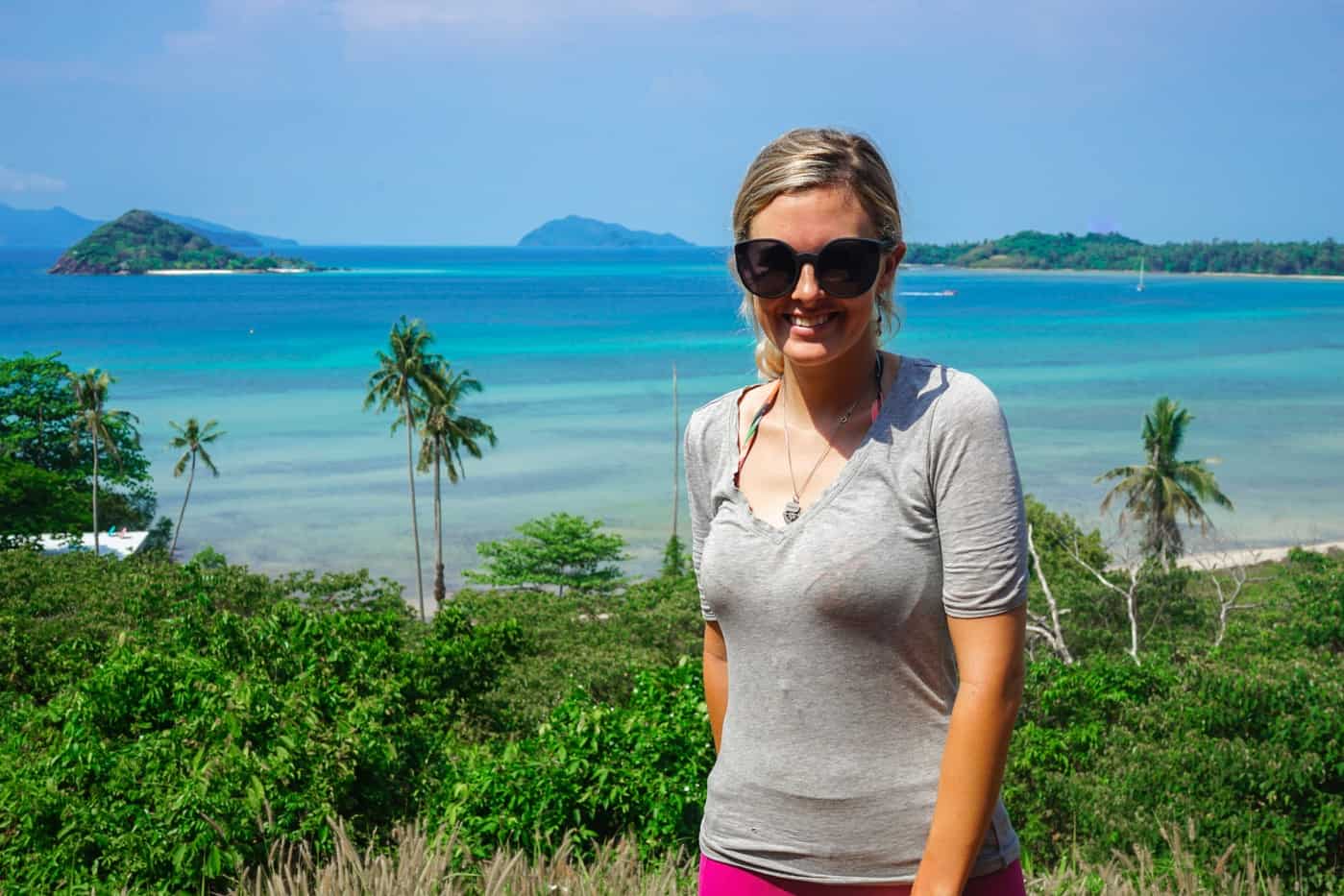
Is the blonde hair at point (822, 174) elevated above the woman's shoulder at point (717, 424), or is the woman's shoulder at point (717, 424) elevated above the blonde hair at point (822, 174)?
the blonde hair at point (822, 174)

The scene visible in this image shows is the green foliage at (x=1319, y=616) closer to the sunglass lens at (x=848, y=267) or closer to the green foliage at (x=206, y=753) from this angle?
the green foliage at (x=206, y=753)

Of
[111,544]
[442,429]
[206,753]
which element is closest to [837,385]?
[206,753]

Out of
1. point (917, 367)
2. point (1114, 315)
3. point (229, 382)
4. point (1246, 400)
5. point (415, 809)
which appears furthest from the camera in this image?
point (1114, 315)

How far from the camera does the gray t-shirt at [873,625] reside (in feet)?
5.35

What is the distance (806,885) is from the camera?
1754mm

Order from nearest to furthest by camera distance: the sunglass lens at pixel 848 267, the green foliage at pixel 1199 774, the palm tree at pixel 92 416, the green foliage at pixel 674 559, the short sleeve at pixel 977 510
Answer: the short sleeve at pixel 977 510
the sunglass lens at pixel 848 267
the green foliage at pixel 1199 774
the green foliage at pixel 674 559
the palm tree at pixel 92 416

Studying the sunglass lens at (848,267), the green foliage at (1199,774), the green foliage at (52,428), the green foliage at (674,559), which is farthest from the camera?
the green foliage at (52,428)

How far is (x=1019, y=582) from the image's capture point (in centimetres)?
163

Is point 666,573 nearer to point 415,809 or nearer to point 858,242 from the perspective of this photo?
point 415,809

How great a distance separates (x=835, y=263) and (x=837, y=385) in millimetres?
194

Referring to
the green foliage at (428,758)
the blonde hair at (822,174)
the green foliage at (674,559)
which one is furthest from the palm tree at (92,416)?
the blonde hair at (822,174)

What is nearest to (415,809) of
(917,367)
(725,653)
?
(725,653)

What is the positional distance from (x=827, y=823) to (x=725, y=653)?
1.39 ft

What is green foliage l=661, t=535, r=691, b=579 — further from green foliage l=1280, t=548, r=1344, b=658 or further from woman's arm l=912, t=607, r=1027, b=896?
woman's arm l=912, t=607, r=1027, b=896
